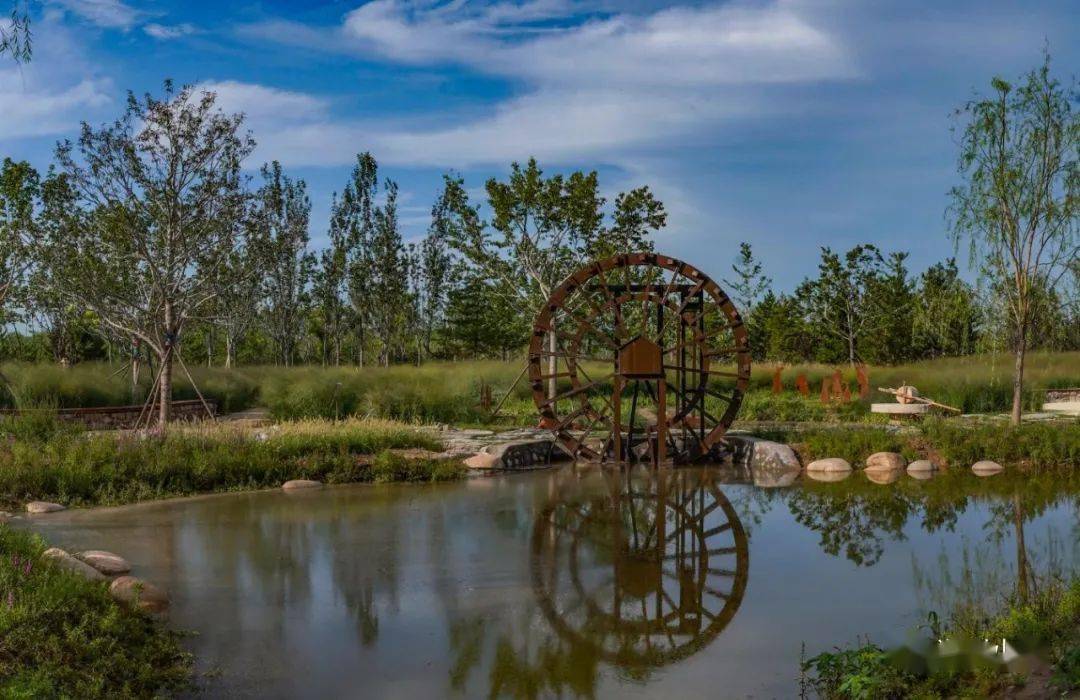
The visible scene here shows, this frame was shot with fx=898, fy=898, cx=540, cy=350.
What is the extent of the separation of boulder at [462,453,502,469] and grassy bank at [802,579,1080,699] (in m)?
9.56

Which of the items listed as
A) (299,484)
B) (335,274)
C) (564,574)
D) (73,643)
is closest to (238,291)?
(335,274)

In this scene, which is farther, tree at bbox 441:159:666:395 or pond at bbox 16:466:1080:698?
tree at bbox 441:159:666:395

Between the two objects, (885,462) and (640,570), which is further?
(885,462)

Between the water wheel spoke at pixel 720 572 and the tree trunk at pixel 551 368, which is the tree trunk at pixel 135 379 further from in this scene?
the water wheel spoke at pixel 720 572

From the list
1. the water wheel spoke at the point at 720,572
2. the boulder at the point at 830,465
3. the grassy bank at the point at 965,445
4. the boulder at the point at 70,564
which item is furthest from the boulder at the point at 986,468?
the boulder at the point at 70,564

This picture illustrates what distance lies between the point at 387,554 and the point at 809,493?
21.5ft

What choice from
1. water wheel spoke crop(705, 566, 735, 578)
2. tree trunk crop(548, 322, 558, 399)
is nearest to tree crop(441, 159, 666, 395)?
tree trunk crop(548, 322, 558, 399)

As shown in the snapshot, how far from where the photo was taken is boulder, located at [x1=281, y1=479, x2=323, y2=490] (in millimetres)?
13406

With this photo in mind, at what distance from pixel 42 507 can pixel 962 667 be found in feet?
35.5

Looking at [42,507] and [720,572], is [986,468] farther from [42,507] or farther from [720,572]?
[42,507]

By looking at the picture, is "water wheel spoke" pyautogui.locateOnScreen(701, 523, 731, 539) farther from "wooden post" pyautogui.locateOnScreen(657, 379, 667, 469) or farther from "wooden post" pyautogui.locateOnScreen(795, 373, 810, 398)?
"wooden post" pyautogui.locateOnScreen(795, 373, 810, 398)

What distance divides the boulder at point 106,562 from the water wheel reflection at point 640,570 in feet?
12.9

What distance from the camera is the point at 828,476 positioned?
14.4 meters

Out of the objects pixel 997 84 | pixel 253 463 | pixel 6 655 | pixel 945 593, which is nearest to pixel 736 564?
pixel 945 593
